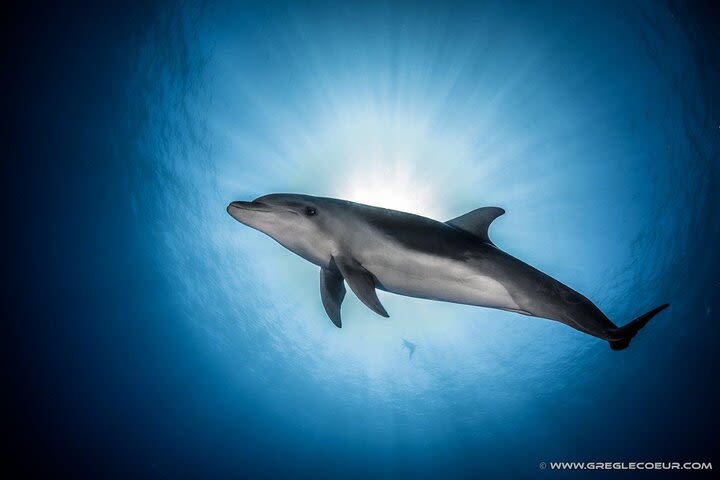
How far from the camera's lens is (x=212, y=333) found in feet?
77.6

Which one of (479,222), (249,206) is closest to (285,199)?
(249,206)

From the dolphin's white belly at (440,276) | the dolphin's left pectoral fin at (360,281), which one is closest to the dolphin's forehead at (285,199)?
the dolphin's left pectoral fin at (360,281)

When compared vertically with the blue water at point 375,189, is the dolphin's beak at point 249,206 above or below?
below

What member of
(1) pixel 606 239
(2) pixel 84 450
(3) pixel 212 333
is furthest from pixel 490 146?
(2) pixel 84 450

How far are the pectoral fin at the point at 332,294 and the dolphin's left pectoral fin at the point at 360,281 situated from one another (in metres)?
0.32

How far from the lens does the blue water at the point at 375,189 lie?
8.97m

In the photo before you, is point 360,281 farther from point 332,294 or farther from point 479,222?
point 479,222

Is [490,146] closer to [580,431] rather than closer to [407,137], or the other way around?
[407,137]

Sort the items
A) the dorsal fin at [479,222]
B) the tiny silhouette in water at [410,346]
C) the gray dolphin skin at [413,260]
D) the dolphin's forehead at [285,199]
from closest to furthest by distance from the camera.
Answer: the gray dolphin skin at [413,260] → the dolphin's forehead at [285,199] → the dorsal fin at [479,222] → the tiny silhouette in water at [410,346]

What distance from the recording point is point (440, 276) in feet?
8.41

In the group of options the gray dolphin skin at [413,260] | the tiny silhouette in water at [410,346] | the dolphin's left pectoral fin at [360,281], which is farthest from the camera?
the tiny silhouette in water at [410,346]

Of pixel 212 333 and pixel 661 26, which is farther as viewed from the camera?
pixel 212 333

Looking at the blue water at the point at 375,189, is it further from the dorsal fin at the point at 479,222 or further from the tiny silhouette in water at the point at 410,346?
the dorsal fin at the point at 479,222

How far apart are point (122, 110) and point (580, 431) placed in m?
41.5
